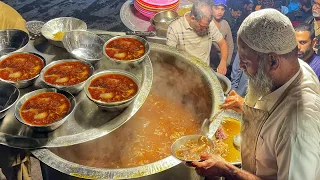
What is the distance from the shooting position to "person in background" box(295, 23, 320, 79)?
182 inches

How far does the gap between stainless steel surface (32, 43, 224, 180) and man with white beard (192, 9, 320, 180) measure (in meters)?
0.74

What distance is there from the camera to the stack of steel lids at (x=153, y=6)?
5.44 meters

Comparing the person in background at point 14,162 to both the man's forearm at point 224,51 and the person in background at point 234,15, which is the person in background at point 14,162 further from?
the person in background at point 234,15

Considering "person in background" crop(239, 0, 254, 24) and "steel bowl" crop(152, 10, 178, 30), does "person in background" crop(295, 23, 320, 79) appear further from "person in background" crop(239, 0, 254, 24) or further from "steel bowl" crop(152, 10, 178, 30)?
"steel bowl" crop(152, 10, 178, 30)

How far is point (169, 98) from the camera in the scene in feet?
15.4

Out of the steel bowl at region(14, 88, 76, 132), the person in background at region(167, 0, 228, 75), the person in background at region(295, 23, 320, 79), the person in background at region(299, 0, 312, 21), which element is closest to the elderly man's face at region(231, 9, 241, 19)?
the person in background at region(167, 0, 228, 75)

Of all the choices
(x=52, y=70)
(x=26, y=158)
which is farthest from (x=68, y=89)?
(x=26, y=158)

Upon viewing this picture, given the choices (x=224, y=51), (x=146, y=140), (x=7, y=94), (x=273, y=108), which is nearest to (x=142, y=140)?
(x=146, y=140)

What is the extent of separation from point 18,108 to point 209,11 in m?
3.13

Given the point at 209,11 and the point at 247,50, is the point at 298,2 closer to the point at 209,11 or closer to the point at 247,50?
the point at 209,11

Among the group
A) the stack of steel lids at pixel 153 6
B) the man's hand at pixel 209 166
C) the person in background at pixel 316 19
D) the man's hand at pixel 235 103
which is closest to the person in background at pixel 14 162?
the man's hand at pixel 209 166

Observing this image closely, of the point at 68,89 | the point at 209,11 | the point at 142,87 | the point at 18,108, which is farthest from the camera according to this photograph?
the point at 209,11

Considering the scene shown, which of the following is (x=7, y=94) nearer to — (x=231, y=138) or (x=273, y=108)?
(x=273, y=108)

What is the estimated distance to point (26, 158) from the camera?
3754 mm
